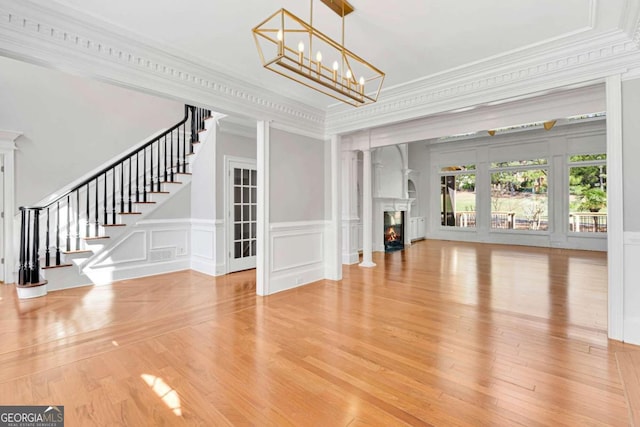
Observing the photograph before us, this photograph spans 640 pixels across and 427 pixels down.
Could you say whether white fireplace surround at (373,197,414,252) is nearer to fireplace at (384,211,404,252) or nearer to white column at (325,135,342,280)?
fireplace at (384,211,404,252)

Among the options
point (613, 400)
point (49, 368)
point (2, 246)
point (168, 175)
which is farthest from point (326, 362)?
point (2, 246)

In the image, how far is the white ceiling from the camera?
242 centimetres

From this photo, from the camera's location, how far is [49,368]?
2338mm

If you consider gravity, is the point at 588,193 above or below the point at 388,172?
below

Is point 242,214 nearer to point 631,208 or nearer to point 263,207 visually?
point 263,207

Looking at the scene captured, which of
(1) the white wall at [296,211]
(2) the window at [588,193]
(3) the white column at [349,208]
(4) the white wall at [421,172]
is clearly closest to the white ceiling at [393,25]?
(1) the white wall at [296,211]

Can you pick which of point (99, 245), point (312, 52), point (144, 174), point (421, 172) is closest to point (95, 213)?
point (99, 245)

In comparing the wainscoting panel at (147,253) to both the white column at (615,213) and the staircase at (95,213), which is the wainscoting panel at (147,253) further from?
the white column at (615,213)

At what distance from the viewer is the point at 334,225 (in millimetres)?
5230

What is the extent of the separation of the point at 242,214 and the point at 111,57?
3507mm

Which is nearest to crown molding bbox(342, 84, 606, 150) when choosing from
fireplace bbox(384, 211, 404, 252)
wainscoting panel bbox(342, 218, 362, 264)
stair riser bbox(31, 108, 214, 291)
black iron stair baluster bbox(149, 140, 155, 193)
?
wainscoting panel bbox(342, 218, 362, 264)

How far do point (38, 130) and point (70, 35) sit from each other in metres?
3.70
